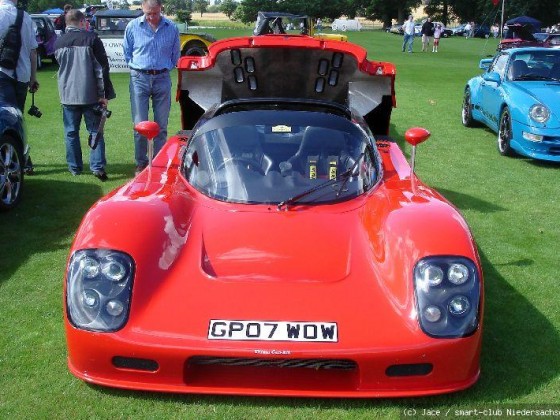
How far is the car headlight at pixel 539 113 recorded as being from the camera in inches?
319

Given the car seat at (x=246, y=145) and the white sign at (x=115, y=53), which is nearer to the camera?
the car seat at (x=246, y=145)

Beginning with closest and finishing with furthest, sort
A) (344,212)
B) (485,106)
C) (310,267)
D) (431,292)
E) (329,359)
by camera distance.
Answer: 1. (329,359)
2. (431,292)
3. (310,267)
4. (344,212)
5. (485,106)

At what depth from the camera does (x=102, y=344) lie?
9.48ft

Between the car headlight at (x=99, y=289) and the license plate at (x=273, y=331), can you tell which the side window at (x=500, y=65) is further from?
the car headlight at (x=99, y=289)

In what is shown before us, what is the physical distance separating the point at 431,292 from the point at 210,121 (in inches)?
79.9

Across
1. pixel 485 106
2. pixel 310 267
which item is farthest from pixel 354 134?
pixel 485 106

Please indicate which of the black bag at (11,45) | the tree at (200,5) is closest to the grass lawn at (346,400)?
the black bag at (11,45)

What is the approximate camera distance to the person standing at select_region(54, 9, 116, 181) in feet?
22.7

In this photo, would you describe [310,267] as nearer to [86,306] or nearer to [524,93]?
[86,306]

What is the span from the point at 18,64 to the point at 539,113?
20.4 feet

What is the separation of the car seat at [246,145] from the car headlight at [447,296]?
52.2 inches

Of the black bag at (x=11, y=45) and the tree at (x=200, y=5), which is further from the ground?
the black bag at (x=11, y=45)

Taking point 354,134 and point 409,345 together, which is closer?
point 409,345

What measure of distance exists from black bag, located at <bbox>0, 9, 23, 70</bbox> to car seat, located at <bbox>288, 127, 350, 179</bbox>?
13.2 ft
